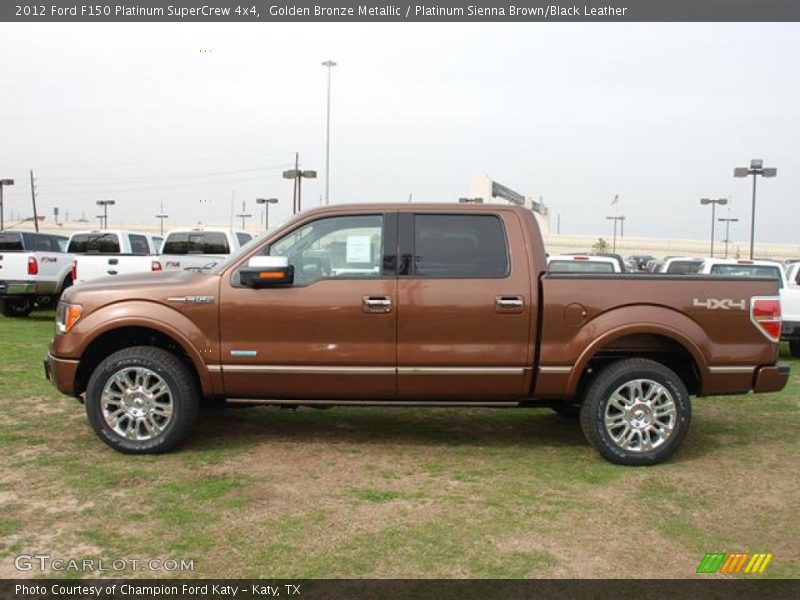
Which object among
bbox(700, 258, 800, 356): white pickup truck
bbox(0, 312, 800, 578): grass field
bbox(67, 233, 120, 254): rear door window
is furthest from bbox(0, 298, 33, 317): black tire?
bbox(700, 258, 800, 356): white pickup truck

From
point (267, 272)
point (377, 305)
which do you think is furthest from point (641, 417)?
point (267, 272)

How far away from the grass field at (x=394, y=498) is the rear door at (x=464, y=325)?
1.99 ft

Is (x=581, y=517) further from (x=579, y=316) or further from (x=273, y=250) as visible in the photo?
(x=273, y=250)

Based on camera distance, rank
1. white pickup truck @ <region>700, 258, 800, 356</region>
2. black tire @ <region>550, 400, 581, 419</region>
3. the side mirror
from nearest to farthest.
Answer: the side mirror, black tire @ <region>550, 400, 581, 419</region>, white pickup truck @ <region>700, 258, 800, 356</region>

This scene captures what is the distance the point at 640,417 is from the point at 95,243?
1260 centimetres

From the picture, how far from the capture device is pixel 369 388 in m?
5.19

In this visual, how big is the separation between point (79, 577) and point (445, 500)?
210 cm

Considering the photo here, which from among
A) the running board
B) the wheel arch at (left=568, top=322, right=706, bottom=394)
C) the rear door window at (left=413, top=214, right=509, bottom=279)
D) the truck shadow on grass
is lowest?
the truck shadow on grass

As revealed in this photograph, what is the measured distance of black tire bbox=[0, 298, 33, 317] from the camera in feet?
47.8

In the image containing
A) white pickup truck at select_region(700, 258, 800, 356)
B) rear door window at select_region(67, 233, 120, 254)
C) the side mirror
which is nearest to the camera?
the side mirror

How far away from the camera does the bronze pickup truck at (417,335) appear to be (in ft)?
16.8

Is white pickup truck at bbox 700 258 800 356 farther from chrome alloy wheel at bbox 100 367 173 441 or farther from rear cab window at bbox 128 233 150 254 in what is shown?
rear cab window at bbox 128 233 150 254

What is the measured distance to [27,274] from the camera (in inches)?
537

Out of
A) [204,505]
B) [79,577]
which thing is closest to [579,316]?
[204,505]
